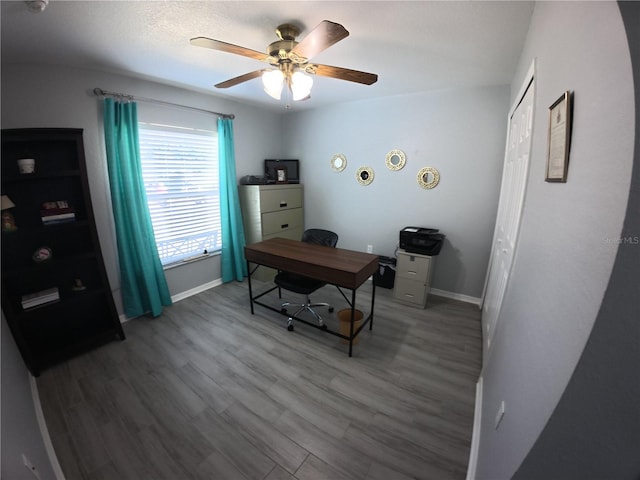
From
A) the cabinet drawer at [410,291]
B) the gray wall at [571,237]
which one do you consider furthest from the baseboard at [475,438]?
the cabinet drawer at [410,291]

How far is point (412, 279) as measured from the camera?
2.98m

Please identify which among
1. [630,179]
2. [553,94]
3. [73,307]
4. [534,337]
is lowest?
[73,307]

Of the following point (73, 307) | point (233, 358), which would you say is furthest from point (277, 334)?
point (73, 307)

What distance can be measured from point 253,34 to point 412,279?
2.83 metres

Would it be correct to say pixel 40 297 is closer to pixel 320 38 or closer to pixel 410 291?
pixel 320 38

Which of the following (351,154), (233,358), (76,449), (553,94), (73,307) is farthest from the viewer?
(351,154)

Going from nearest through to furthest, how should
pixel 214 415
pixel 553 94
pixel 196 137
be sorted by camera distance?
1. pixel 553 94
2. pixel 214 415
3. pixel 196 137

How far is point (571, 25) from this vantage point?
2.80ft

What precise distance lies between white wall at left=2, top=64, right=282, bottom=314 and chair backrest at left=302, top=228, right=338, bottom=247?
5.23 feet

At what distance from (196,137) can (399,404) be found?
11.6 ft

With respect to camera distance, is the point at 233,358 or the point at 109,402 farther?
the point at 233,358

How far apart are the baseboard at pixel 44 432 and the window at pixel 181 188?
4.79ft

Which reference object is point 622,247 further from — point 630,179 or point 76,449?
point 76,449

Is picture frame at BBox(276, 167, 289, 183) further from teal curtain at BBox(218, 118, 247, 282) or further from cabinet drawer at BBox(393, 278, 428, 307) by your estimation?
cabinet drawer at BBox(393, 278, 428, 307)
